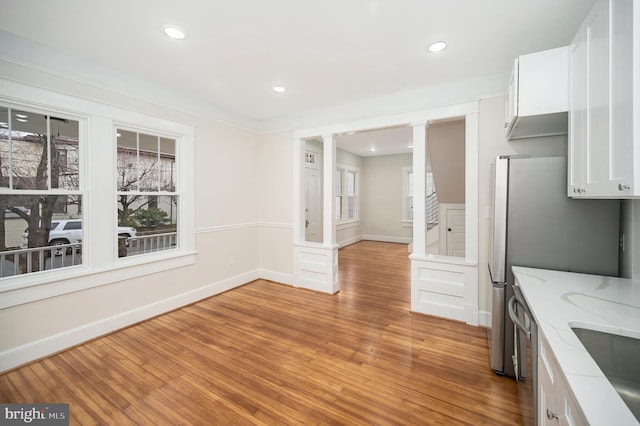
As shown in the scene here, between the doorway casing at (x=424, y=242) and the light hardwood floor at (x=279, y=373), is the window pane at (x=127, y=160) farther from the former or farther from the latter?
the doorway casing at (x=424, y=242)

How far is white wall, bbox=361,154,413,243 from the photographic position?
843 centimetres

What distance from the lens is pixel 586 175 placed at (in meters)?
1.54

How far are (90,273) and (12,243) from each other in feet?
2.00

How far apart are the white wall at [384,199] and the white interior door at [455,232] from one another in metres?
3.52

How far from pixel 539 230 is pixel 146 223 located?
383 cm

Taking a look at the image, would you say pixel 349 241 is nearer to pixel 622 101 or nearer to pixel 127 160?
pixel 127 160

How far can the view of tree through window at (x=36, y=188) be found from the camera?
2.34 metres

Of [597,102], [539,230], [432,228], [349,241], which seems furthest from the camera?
[349,241]

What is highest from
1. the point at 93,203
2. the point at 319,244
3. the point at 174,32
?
the point at 174,32

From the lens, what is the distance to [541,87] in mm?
1978

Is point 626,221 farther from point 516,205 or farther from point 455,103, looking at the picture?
point 455,103

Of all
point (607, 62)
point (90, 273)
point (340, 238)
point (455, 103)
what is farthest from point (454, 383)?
point (340, 238)

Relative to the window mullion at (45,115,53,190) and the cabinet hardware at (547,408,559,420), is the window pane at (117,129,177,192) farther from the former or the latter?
the cabinet hardware at (547,408,559,420)

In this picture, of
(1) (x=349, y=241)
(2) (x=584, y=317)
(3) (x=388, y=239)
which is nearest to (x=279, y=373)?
(2) (x=584, y=317)
